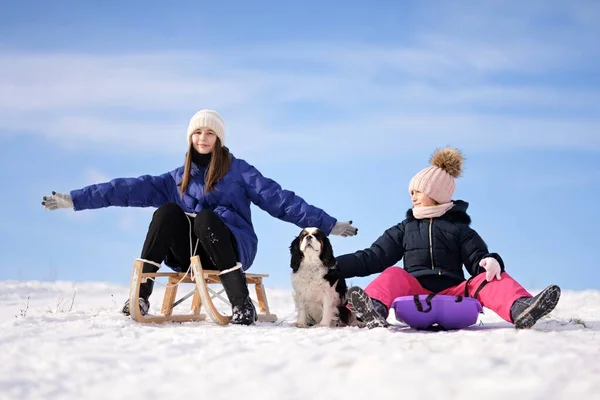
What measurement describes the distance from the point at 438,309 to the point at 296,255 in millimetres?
1166

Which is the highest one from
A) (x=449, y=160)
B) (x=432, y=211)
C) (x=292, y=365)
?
(x=449, y=160)

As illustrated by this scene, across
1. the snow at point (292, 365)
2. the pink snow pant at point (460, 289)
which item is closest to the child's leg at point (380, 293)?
the pink snow pant at point (460, 289)

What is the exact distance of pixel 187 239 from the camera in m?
5.18

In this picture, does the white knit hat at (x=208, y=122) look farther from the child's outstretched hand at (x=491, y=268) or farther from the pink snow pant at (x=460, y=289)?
the child's outstretched hand at (x=491, y=268)

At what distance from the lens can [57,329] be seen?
4.38 m

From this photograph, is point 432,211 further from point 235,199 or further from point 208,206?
point 208,206

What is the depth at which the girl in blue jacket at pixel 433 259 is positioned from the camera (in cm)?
461

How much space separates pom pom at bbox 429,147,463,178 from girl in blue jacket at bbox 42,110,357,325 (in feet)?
2.89

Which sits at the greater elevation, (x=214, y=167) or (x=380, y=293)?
(x=214, y=167)

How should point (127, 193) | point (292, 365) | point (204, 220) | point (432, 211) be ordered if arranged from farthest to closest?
point (127, 193)
point (432, 211)
point (204, 220)
point (292, 365)

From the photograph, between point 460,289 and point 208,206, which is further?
point 208,206

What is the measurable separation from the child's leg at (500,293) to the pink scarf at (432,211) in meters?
0.58

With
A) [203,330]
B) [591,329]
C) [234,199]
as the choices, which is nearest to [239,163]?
[234,199]

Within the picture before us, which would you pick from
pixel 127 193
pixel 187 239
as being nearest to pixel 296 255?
pixel 187 239
